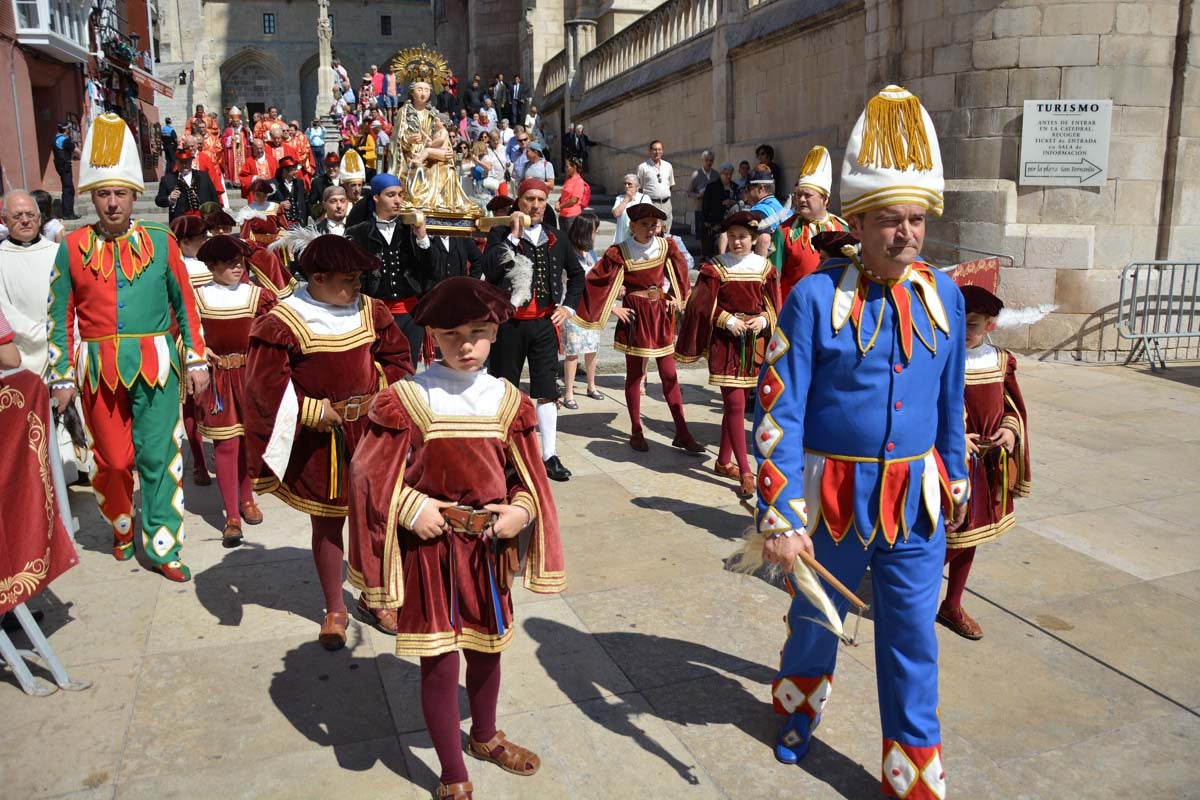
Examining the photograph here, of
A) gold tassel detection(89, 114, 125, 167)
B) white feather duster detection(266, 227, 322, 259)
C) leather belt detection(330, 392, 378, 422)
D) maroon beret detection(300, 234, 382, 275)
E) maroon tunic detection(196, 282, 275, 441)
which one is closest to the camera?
maroon beret detection(300, 234, 382, 275)

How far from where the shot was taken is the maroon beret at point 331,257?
435 cm

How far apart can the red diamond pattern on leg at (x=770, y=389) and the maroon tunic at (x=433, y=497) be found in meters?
0.82

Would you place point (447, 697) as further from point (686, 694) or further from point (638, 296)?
point (638, 296)

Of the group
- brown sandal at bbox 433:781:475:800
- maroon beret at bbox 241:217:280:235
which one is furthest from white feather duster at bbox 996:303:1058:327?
brown sandal at bbox 433:781:475:800

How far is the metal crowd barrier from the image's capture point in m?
11.6

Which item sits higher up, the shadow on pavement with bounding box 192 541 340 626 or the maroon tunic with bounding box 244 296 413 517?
the maroon tunic with bounding box 244 296 413 517

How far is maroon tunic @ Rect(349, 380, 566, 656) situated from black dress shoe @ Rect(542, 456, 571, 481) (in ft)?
12.6

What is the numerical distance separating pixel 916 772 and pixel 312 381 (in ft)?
9.96

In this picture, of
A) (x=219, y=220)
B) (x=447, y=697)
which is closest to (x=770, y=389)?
(x=447, y=697)

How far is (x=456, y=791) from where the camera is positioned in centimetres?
337

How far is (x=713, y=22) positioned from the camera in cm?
1966

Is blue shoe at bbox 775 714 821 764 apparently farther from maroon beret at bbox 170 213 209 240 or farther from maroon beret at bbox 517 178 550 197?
maroon beret at bbox 170 213 209 240

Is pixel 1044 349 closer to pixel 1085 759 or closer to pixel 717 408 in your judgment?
pixel 717 408

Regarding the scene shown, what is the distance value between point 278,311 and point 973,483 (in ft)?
11.0
